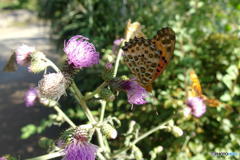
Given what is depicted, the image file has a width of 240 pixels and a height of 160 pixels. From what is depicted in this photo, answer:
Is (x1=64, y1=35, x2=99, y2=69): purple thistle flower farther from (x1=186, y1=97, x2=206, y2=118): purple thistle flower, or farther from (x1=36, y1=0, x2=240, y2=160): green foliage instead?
(x1=186, y1=97, x2=206, y2=118): purple thistle flower

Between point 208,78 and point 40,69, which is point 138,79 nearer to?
point 40,69

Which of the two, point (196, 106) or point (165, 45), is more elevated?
point (165, 45)

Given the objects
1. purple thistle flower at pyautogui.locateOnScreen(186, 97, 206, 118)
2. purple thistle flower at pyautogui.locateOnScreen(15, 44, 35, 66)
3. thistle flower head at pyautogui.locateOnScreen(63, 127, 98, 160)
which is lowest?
purple thistle flower at pyautogui.locateOnScreen(186, 97, 206, 118)

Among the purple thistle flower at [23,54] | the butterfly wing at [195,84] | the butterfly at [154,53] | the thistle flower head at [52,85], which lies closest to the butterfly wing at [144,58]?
the butterfly at [154,53]

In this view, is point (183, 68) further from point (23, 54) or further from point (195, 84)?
point (23, 54)

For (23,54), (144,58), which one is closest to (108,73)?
(144,58)

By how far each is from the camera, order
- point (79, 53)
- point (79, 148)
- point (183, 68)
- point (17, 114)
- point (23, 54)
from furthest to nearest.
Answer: point (17, 114) → point (183, 68) → point (23, 54) → point (79, 53) → point (79, 148)

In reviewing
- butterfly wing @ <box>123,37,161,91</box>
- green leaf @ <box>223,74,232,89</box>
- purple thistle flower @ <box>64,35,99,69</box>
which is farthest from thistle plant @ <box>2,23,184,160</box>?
green leaf @ <box>223,74,232,89</box>

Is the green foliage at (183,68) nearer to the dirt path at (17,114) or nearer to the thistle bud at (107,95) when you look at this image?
the thistle bud at (107,95)
